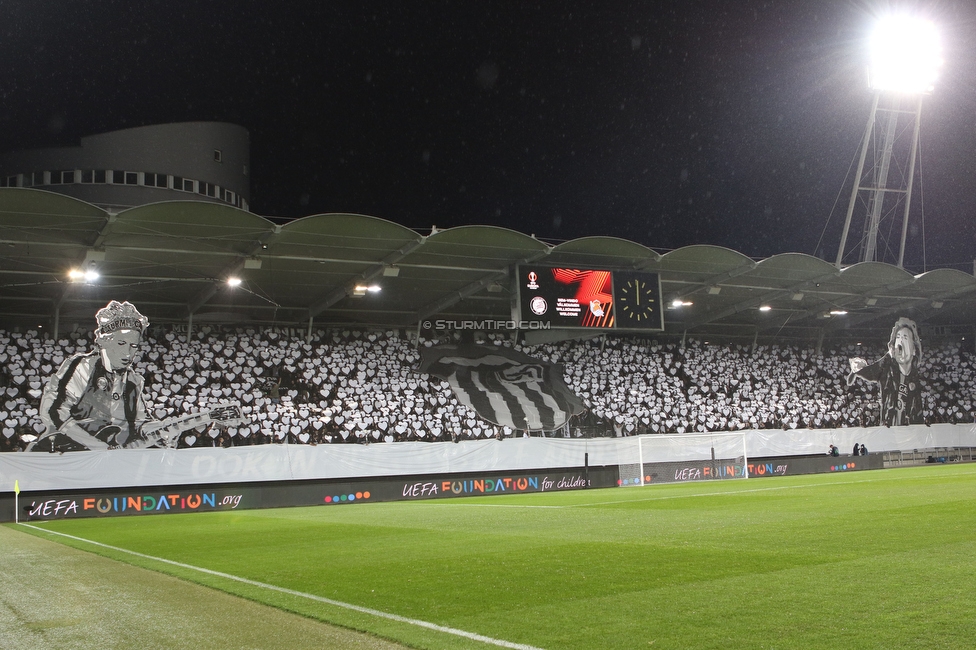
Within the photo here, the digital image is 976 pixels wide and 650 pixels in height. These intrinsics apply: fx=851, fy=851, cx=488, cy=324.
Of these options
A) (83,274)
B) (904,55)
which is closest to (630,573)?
(83,274)

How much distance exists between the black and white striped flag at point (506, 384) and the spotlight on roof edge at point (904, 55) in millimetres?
18142

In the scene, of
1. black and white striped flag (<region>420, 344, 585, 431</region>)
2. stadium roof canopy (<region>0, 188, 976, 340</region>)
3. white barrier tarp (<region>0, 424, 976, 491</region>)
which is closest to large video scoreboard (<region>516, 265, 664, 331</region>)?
stadium roof canopy (<region>0, 188, 976, 340</region>)

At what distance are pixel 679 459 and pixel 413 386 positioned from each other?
10478mm

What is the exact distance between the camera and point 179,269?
27.9m

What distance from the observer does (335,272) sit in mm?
29406

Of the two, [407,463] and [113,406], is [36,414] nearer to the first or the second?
[113,406]

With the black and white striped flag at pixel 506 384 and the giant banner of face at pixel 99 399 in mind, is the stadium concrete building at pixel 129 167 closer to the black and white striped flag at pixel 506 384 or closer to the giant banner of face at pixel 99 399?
the black and white striped flag at pixel 506 384

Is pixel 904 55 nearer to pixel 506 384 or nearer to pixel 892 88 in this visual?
pixel 892 88

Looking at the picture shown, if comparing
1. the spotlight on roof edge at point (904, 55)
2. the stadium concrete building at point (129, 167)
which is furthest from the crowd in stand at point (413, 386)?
the spotlight on roof edge at point (904, 55)

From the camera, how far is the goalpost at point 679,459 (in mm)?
30625

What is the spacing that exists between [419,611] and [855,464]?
33211mm

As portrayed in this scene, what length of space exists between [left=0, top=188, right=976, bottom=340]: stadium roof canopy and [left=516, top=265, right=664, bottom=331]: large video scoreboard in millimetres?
897

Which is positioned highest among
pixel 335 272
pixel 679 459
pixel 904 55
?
pixel 904 55

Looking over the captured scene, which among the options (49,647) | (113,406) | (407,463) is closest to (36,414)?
(113,406)
